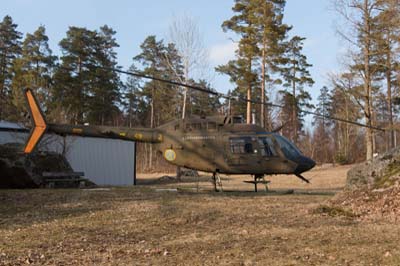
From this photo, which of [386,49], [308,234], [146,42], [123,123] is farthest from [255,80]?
[308,234]

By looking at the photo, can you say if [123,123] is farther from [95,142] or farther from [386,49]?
[386,49]

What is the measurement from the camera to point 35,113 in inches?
606

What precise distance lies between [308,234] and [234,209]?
3.49m

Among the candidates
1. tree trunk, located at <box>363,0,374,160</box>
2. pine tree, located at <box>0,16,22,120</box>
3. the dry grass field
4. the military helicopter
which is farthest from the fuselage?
pine tree, located at <box>0,16,22,120</box>

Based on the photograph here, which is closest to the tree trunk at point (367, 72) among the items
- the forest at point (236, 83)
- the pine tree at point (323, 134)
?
the forest at point (236, 83)

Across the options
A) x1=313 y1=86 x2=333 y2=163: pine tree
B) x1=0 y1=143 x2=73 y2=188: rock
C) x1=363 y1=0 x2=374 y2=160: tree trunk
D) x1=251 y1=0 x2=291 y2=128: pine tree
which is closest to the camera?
x1=0 y1=143 x2=73 y2=188: rock

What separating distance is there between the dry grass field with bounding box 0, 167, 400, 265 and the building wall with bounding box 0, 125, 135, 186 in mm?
12648

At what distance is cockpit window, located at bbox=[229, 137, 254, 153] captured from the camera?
13734 mm

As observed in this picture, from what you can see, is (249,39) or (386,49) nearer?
(386,49)

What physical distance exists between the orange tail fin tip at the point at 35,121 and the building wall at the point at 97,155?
23.8 feet

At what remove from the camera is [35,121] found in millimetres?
15344

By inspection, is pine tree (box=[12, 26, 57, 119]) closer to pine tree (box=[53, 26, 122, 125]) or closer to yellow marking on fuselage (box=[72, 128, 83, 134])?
pine tree (box=[53, 26, 122, 125])

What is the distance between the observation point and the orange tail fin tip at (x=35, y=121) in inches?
595

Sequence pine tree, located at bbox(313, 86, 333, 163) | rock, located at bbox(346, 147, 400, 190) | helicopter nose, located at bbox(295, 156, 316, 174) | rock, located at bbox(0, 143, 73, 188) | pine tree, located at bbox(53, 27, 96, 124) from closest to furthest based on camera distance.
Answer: rock, located at bbox(346, 147, 400, 190) → helicopter nose, located at bbox(295, 156, 316, 174) → rock, located at bbox(0, 143, 73, 188) → pine tree, located at bbox(53, 27, 96, 124) → pine tree, located at bbox(313, 86, 333, 163)
